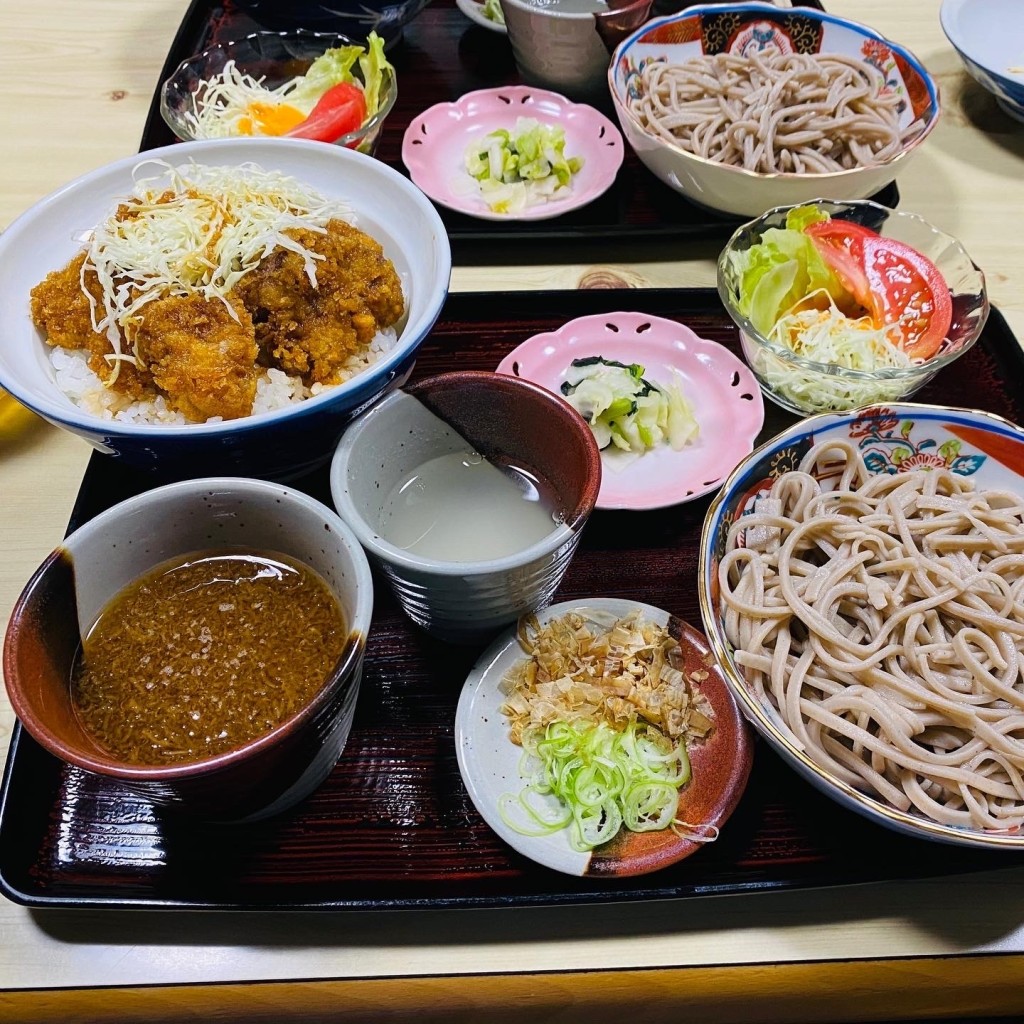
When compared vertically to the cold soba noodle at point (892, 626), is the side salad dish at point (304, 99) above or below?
above

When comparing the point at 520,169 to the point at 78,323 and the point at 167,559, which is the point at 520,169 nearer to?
the point at 78,323

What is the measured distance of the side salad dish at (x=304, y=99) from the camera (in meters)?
2.21

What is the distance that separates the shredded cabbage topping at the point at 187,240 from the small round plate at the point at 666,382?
0.49m

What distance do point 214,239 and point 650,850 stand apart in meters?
1.24

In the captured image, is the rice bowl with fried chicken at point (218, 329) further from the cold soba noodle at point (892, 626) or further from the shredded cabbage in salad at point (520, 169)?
the cold soba noodle at point (892, 626)

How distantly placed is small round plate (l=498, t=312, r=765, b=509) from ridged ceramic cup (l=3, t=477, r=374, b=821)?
1.80 feet

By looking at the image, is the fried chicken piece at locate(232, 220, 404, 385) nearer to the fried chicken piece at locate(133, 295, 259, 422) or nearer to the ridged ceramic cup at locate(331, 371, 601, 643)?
the fried chicken piece at locate(133, 295, 259, 422)

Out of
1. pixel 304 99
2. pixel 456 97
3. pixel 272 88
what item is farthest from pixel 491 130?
pixel 272 88

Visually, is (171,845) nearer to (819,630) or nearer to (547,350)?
(819,630)

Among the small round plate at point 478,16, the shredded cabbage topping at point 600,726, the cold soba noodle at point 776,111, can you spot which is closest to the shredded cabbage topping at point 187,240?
the shredded cabbage topping at point 600,726

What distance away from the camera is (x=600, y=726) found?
1.24m

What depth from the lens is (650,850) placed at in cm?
113

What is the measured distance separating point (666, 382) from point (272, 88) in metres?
1.50

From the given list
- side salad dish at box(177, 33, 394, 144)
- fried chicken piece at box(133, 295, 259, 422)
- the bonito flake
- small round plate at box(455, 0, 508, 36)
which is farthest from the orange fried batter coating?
small round plate at box(455, 0, 508, 36)
